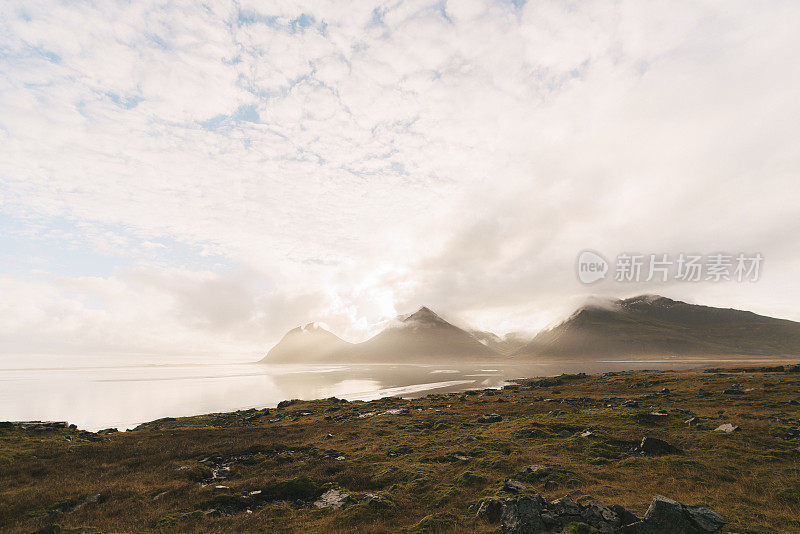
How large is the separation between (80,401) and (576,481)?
122440 mm

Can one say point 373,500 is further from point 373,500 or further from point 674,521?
point 674,521

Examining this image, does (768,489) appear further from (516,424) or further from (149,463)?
(149,463)

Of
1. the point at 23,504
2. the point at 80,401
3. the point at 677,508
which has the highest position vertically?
the point at 677,508

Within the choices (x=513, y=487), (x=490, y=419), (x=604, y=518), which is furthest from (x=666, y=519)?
(x=490, y=419)

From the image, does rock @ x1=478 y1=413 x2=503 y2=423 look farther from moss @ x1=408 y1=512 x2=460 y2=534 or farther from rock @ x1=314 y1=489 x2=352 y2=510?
moss @ x1=408 y1=512 x2=460 y2=534

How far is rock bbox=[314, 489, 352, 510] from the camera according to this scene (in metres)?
19.1

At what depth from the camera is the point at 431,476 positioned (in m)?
22.4

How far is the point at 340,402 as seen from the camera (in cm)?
7119

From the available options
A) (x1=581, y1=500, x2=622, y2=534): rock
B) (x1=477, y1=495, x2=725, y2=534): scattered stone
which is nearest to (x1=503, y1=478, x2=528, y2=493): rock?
(x1=477, y1=495, x2=725, y2=534): scattered stone

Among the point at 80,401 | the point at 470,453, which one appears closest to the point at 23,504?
the point at 470,453

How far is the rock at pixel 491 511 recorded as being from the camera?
16266 millimetres

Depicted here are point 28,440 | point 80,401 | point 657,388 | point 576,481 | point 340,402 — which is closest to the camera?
point 576,481

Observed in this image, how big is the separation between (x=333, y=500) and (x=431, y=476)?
21.6ft

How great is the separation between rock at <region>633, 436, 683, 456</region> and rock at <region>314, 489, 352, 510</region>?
73.8ft
